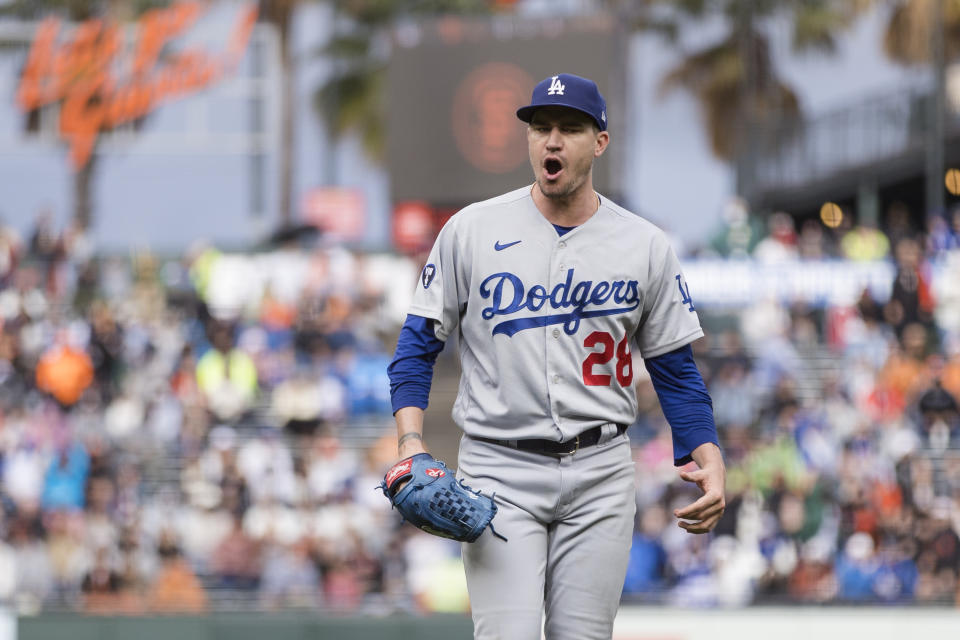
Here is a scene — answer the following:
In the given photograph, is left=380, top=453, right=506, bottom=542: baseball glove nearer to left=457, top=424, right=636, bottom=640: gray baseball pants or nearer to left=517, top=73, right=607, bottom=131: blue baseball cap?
left=457, top=424, right=636, bottom=640: gray baseball pants

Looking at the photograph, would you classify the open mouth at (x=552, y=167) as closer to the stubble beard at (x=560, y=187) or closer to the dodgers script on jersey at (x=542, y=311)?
the stubble beard at (x=560, y=187)

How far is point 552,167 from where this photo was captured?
3.79 meters

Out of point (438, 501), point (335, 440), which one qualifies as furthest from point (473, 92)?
point (438, 501)

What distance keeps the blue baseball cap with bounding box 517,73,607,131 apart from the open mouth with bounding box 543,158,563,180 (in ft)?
0.48

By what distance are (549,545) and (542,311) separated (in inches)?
25.3

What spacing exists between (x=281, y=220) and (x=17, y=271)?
35.8 ft

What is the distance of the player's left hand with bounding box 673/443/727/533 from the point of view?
147 inches

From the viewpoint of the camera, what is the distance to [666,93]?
26.6m

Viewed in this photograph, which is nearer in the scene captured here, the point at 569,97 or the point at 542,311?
the point at 569,97

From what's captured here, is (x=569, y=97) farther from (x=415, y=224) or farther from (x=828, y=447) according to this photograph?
(x=415, y=224)

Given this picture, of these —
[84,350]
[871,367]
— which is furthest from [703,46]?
[84,350]

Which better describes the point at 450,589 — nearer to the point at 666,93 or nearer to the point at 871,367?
the point at 871,367

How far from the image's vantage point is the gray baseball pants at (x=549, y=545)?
3.73 meters

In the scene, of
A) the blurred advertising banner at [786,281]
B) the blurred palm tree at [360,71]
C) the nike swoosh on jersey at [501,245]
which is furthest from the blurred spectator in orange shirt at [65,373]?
the blurred palm tree at [360,71]
